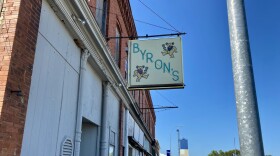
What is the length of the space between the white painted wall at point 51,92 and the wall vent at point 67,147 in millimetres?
109

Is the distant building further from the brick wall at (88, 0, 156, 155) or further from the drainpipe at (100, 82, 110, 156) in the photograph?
the drainpipe at (100, 82, 110, 156)

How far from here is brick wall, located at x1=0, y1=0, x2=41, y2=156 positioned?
4.21 metres

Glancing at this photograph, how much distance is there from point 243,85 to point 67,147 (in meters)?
4.99

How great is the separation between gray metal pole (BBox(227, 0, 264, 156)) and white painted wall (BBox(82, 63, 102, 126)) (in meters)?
5.50

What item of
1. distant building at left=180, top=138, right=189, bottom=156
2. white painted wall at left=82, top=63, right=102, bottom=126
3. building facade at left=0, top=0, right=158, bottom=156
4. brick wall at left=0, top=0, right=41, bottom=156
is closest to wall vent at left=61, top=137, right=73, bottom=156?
building facade at left=0, top=0, right=158, bottom=156

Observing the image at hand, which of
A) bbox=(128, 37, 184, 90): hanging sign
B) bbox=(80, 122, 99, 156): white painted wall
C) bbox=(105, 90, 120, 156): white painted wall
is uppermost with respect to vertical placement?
bbox=(128, 37, 184, 90): hanging sign

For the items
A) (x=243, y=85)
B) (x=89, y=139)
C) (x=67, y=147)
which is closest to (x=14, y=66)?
(x=67, y=147)

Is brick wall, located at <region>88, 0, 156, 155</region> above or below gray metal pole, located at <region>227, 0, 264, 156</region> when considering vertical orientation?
above

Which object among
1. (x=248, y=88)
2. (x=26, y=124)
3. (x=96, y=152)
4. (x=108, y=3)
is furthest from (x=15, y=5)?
(x=108, y=3)

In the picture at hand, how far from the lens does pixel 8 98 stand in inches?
168

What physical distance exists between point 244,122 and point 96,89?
7260mm

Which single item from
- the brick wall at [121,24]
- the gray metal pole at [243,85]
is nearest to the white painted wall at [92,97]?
the brick wall at [121,24]

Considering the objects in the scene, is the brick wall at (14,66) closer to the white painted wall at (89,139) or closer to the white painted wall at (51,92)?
the white painted wall at (51,92)

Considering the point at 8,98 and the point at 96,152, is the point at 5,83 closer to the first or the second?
the point at 8,98
